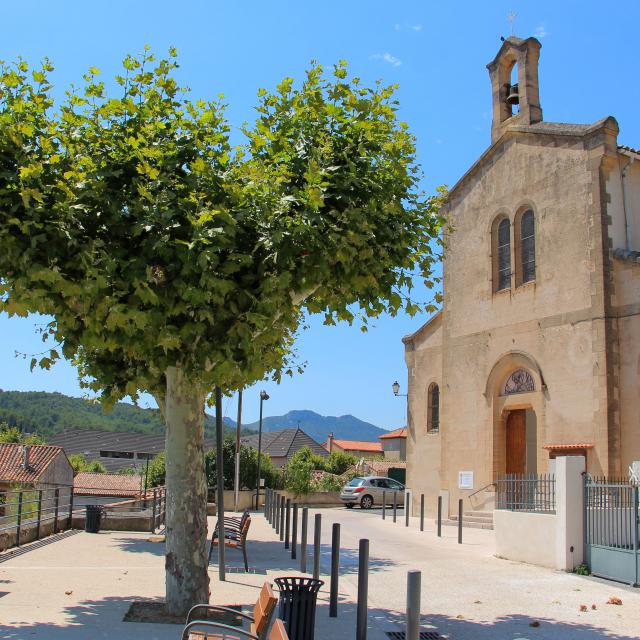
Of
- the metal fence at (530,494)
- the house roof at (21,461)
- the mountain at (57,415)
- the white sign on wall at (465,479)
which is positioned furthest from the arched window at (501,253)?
the mountain at (57,415)

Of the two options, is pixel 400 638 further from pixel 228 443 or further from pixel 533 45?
Answer: pixel 228 443

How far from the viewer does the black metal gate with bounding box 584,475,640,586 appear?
11695mm

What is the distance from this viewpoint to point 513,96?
83.6ft

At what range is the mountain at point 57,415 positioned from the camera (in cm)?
15050

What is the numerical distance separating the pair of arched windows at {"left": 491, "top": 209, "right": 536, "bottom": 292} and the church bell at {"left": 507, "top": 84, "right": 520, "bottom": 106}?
417 cm

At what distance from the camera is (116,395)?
9.20m

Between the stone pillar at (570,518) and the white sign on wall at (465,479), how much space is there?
36.6ft

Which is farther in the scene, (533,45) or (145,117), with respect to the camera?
(533,45)

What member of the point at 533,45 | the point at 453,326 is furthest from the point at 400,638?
the point at 533,45

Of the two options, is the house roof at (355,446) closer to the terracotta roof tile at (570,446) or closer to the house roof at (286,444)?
the house roof at (286,444)

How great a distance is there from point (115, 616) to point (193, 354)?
3195 millimetres

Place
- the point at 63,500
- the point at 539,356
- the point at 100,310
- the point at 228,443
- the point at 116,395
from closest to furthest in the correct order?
the point at 100,310, the point at 116,395, the point at 63,500, the point at 539,356, the point at 228,443

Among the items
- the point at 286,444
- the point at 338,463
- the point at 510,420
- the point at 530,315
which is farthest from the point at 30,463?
the point at 530,315

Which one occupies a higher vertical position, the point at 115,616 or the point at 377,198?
the point at 377,198
